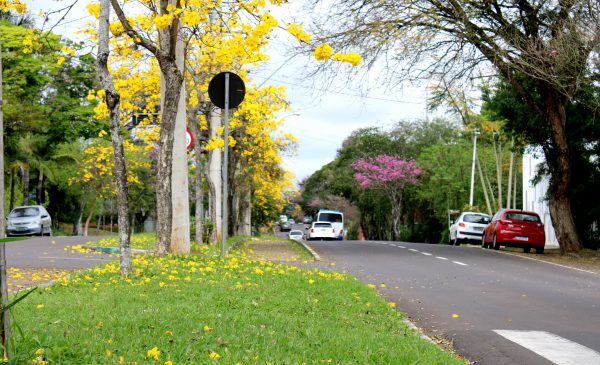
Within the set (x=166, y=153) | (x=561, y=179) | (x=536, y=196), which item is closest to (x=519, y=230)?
(x=561, y=179)

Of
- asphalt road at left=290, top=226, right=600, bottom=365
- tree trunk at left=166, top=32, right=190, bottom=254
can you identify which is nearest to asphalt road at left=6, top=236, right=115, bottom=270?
tree trunk at left=166, top=32, right=190, bottom=254

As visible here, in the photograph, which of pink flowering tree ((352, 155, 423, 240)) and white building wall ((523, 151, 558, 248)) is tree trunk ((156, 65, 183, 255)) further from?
pink flowering tree ((352, 155, 423, 240))

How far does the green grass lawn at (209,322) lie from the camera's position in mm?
5688

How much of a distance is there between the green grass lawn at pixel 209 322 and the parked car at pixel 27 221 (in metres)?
25.6

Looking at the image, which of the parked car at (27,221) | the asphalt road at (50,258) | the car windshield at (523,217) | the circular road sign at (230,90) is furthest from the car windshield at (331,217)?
the circular road sign at (230,90)

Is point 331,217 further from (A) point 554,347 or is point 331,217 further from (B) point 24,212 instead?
(A) point 554,347

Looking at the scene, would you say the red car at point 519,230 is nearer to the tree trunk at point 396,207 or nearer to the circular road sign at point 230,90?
the circular road sign at point 230,90

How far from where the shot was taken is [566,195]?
1042 inches

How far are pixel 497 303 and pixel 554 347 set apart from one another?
12.5 ft

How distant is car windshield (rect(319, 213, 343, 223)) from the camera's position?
6353 cm

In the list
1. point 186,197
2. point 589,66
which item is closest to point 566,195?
point 589,66

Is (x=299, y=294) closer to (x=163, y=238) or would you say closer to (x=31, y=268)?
(x=163, y=238)

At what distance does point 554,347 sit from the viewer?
25.7 ft

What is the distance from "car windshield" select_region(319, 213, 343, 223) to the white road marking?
5451 centimetres
